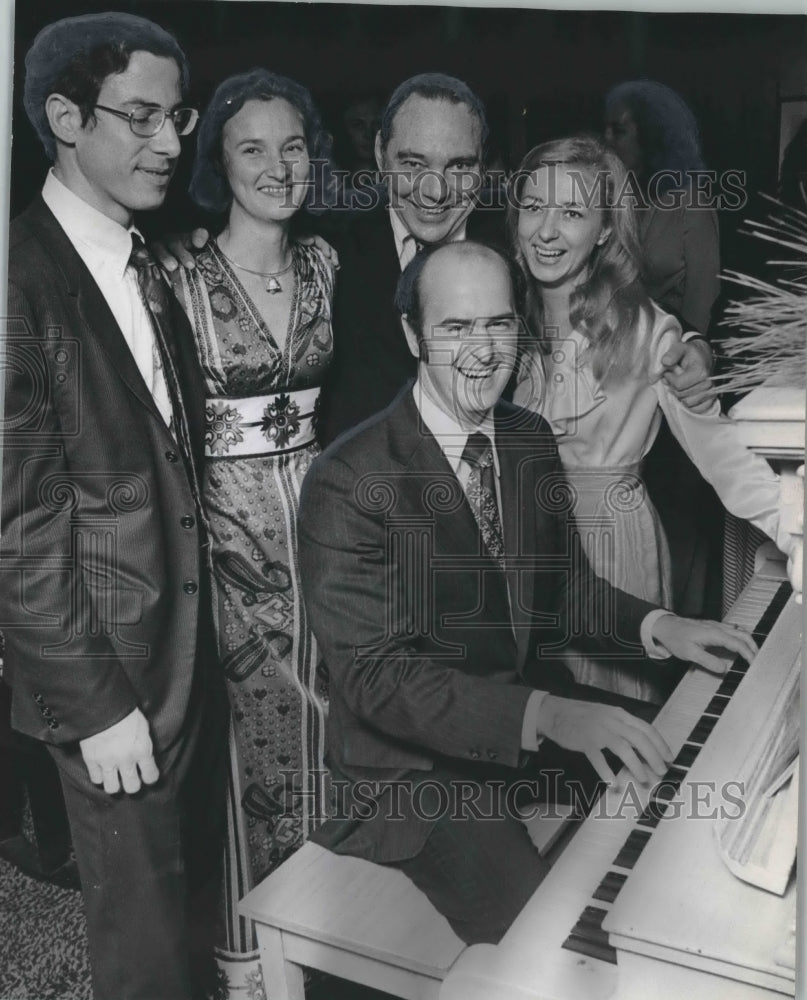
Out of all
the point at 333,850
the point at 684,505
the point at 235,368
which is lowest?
the point at 333,850

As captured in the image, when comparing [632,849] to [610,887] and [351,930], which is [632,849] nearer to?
[610,887]

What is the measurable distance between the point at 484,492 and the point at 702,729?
26.3 inches

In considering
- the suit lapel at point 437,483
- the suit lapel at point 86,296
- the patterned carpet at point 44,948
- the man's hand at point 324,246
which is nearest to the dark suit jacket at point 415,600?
the suit lapel at point 437,483

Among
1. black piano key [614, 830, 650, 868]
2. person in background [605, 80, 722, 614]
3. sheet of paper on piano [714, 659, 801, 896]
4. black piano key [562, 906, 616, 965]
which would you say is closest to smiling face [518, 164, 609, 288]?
person in background [605, 80, 722, 614]

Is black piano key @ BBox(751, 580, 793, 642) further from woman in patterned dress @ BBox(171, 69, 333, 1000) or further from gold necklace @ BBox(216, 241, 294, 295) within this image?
gold necklace @ BBox(216, 241, 294, 295)

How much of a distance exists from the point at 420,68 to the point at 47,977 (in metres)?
2.01

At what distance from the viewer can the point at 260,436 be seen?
206 centimetres

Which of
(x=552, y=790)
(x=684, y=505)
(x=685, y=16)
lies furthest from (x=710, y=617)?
(x=685, y=16)

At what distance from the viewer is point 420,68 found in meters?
2.07

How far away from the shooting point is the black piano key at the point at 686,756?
207 cm

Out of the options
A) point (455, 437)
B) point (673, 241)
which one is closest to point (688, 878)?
point (455, 437)

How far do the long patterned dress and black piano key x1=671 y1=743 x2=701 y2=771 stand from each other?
2.38ft

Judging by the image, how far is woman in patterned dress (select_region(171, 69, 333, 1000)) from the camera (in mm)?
2039

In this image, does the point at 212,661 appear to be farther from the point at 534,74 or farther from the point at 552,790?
the point at 534,74
